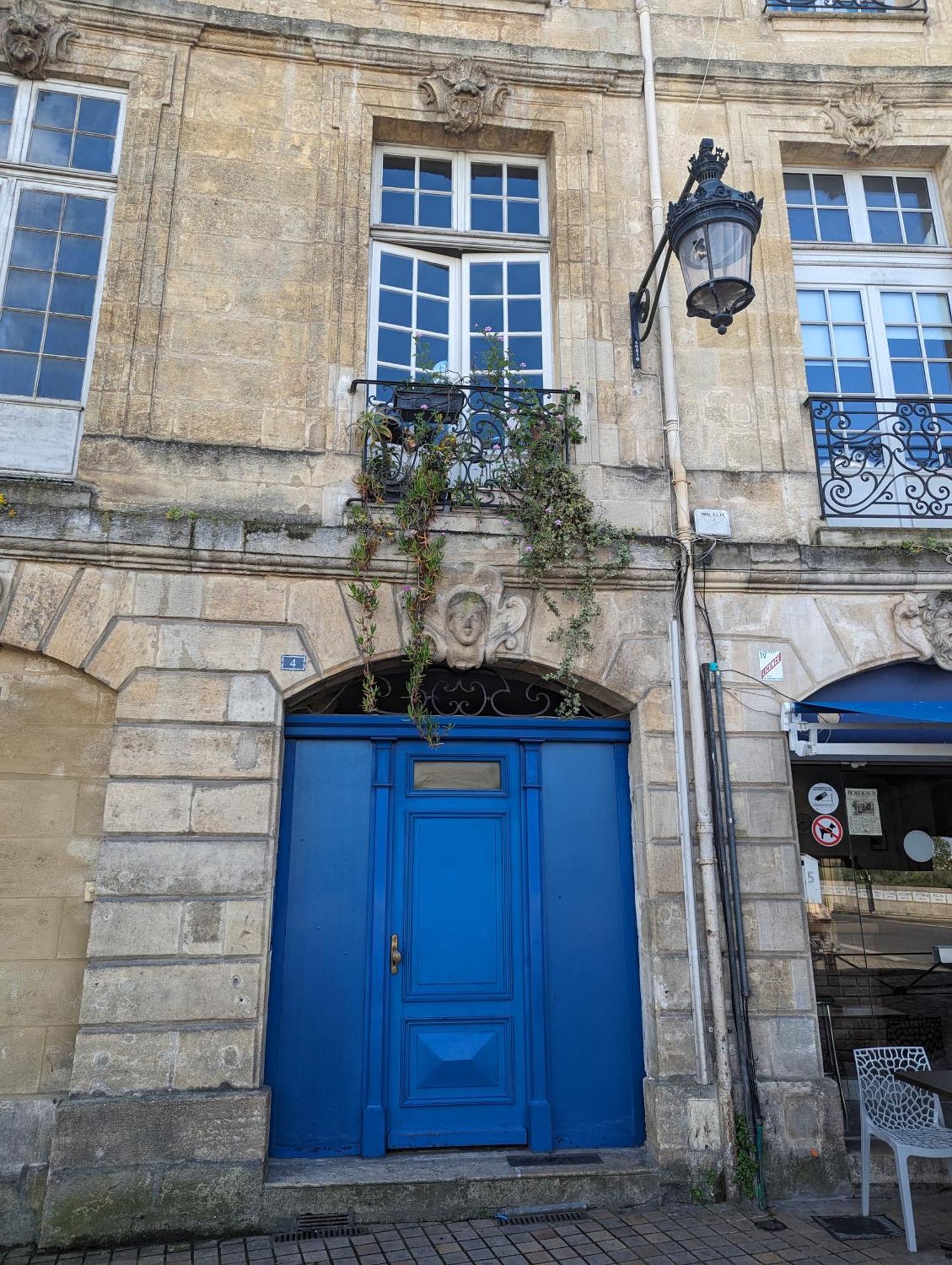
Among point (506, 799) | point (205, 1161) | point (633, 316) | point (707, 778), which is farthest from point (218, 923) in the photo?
point (633, 316)

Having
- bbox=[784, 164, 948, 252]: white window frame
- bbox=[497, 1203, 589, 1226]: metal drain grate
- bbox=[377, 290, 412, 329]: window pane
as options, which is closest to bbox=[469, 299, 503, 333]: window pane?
bbox=[377, 290, 412, 329]: window pane

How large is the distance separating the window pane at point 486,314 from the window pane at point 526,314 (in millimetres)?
71

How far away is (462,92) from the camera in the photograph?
19.0 ft

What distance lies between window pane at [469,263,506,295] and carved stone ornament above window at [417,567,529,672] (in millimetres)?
2114

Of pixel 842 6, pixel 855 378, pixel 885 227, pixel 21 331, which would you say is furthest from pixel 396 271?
pixel 842 6

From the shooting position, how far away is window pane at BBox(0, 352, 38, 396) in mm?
5090

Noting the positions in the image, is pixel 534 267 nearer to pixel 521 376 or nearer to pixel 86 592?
pixel 521 376

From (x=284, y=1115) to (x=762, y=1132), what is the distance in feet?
7.78

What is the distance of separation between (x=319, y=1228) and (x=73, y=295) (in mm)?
5155

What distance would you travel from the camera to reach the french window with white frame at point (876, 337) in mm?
5488

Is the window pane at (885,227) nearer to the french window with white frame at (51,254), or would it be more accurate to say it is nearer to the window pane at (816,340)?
the window pane at (816,340)

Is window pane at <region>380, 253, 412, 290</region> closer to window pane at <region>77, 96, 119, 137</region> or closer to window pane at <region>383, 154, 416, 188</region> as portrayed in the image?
window pane at <region>383, 154, 416, 188</region>

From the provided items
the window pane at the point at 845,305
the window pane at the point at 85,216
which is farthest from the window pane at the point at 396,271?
the window pane at the point at 845,305

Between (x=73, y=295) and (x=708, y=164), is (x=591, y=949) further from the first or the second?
(x=73, y=295)
